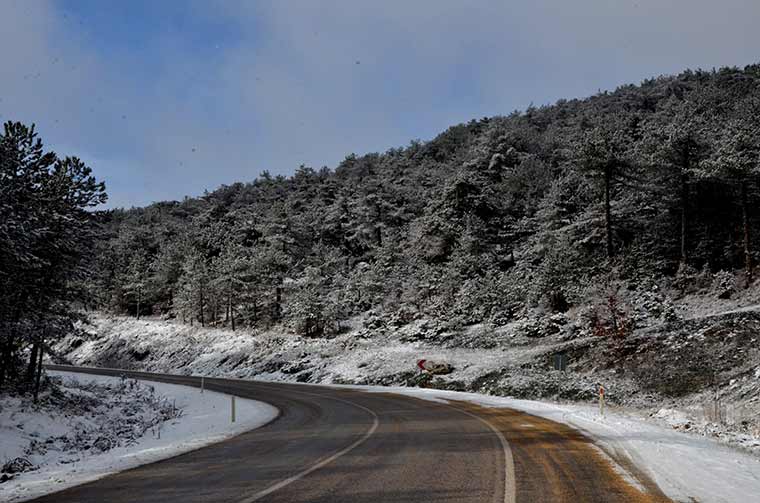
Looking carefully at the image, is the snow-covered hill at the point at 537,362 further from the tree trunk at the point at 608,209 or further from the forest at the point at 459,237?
the tree trunk at the point at 608,209

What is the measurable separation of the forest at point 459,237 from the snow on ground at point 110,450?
3804 mm

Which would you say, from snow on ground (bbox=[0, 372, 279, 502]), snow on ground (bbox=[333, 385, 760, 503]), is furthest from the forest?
snow on ground (bbox=[333, 385, 760, 503])

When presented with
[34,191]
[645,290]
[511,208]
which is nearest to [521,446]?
[34,191]

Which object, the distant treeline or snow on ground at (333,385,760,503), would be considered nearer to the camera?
snow on ground at (333,385,760,503)

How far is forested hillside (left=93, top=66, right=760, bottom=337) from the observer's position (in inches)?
1417

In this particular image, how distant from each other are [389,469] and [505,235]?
4487cm

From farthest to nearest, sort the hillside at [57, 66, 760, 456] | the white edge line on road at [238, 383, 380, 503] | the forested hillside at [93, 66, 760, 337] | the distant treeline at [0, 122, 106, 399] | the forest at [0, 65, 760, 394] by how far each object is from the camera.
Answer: the forested hillside at [93, 66, 760, 337], the hillside at [57, 66, 760, 456], the forest at [0, 65, 760, 394], the distant treeline at [0, 122, 106, 399], the white edge line on road at [238, 383, 380, 503]

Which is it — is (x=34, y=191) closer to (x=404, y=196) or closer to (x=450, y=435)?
(x=450, y=435)

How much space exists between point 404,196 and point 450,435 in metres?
58.4

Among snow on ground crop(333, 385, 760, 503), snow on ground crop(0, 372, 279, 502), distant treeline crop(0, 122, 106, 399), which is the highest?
distant treeline crop(0, 122, 106, 399)

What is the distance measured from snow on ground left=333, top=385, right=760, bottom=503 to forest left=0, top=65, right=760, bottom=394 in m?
14.5

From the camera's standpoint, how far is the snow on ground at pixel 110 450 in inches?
334

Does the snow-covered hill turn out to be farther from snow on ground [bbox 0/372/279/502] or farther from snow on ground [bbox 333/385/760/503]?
snow on ground [bbox 0/372/279/502]

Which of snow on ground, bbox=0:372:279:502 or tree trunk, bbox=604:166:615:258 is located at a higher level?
tree trunk, bbox=604:166:615:258
